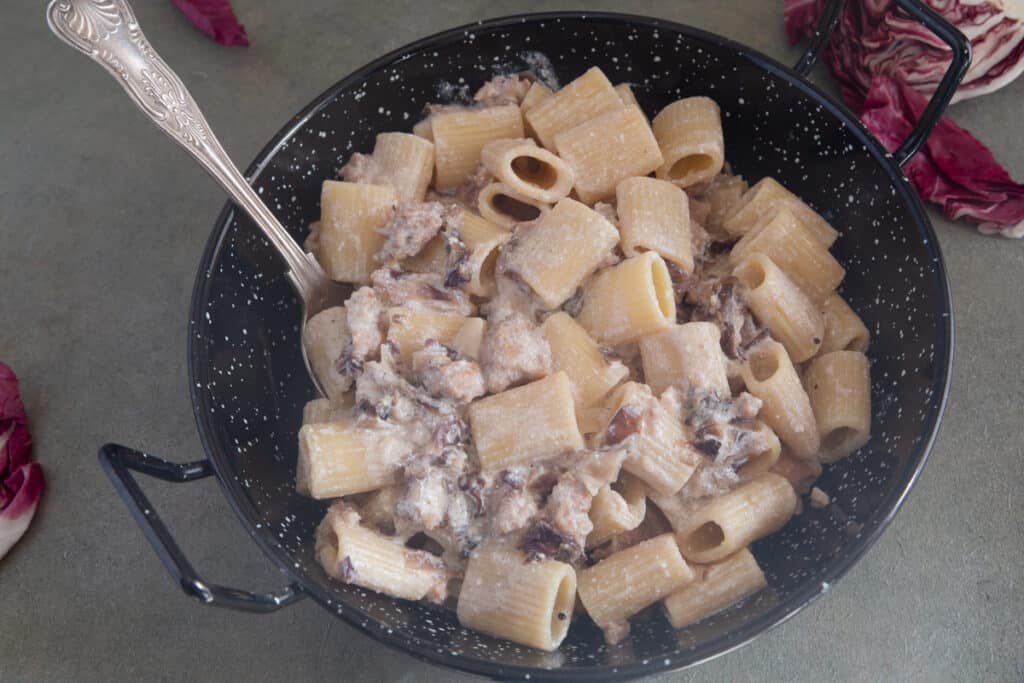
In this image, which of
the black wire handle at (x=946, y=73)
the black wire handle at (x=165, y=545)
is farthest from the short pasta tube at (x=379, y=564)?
the black wire handle at (x=946, y=73)

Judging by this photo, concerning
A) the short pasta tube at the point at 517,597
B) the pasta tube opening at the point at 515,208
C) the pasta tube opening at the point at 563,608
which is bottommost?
the pasta tube opening at the point at 563,608

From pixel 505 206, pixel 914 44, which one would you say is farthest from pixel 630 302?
pixel 914 44

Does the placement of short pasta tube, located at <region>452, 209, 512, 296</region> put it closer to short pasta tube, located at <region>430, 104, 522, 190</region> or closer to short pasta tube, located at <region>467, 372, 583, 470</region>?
short pasta tube, located at <region>430, 104, 522, 190</region>

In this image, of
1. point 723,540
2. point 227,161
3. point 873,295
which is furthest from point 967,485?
point 227,161

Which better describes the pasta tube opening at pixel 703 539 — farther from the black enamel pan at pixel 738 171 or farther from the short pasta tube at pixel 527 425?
the short pasta tube at pixel 527 425

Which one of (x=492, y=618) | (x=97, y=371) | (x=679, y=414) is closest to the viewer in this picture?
(x=492, y=618)

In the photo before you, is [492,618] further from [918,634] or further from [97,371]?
[97,371]
